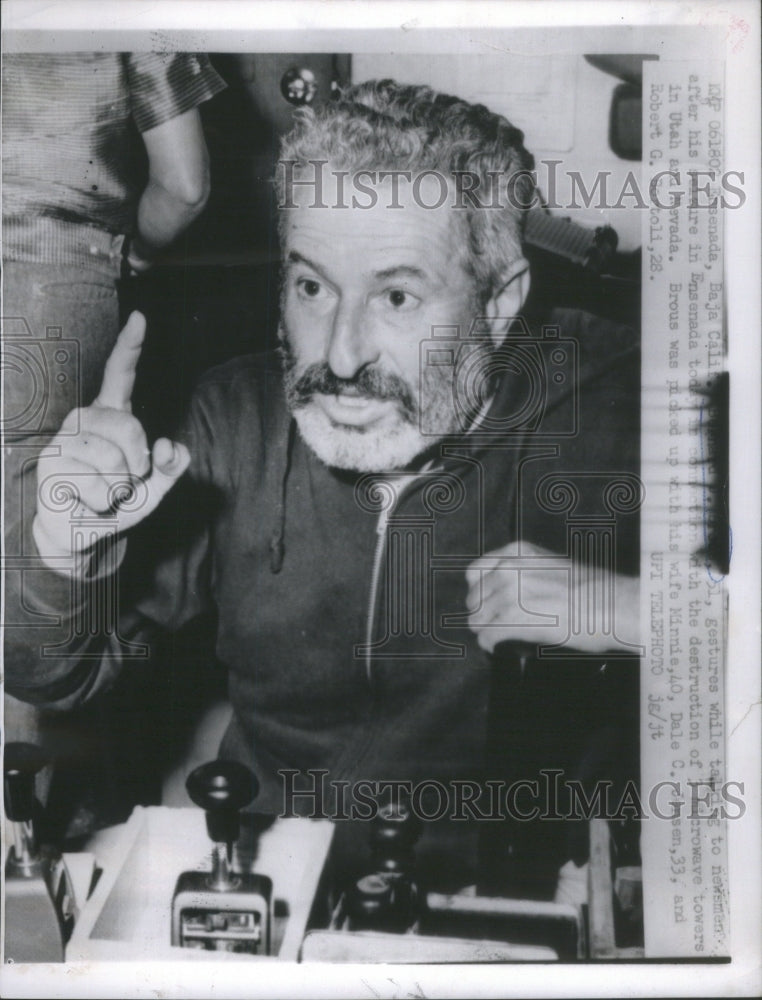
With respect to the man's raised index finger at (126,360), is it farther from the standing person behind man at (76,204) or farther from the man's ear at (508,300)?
the man's ear at (508,300)

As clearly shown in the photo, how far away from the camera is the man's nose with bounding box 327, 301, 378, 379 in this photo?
98 centimetres

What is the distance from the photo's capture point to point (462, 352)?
3.25 feet

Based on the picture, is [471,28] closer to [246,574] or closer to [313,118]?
[313,118]

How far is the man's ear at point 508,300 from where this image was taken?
99 cm

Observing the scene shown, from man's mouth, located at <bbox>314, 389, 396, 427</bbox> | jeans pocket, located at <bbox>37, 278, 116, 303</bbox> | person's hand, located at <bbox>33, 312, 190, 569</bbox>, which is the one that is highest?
jeans pocket, located at <bbox>37, 278, 116, 303</bbox>

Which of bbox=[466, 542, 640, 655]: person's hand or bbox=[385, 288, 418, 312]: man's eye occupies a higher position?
bbox=[385, 288, 418, 312]: man's eye

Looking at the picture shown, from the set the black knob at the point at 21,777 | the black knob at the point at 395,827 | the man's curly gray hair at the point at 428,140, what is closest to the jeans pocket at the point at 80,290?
the man's curly gray hair at the point at 428,140

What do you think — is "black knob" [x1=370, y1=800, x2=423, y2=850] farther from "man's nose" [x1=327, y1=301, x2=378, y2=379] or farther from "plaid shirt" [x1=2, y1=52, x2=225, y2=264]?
"plaid shirt" [x1=2, y1=52, x2=225, y2=264]

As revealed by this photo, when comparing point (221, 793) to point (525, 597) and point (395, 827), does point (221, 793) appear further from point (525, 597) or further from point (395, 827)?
point (525, 597)

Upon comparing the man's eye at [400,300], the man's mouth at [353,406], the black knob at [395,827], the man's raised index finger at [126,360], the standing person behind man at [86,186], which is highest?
the standing person behind man at [86,186]

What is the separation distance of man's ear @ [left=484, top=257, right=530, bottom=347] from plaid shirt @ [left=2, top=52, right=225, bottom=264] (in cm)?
34

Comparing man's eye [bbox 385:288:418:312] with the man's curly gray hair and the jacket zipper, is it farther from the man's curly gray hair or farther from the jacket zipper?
the jacket zipper

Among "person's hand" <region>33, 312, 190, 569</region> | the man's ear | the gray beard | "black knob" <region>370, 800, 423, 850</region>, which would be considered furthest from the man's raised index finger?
"black knob" <region>370, 800, 423, 850</region>

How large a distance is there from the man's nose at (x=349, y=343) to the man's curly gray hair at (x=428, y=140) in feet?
0.40
